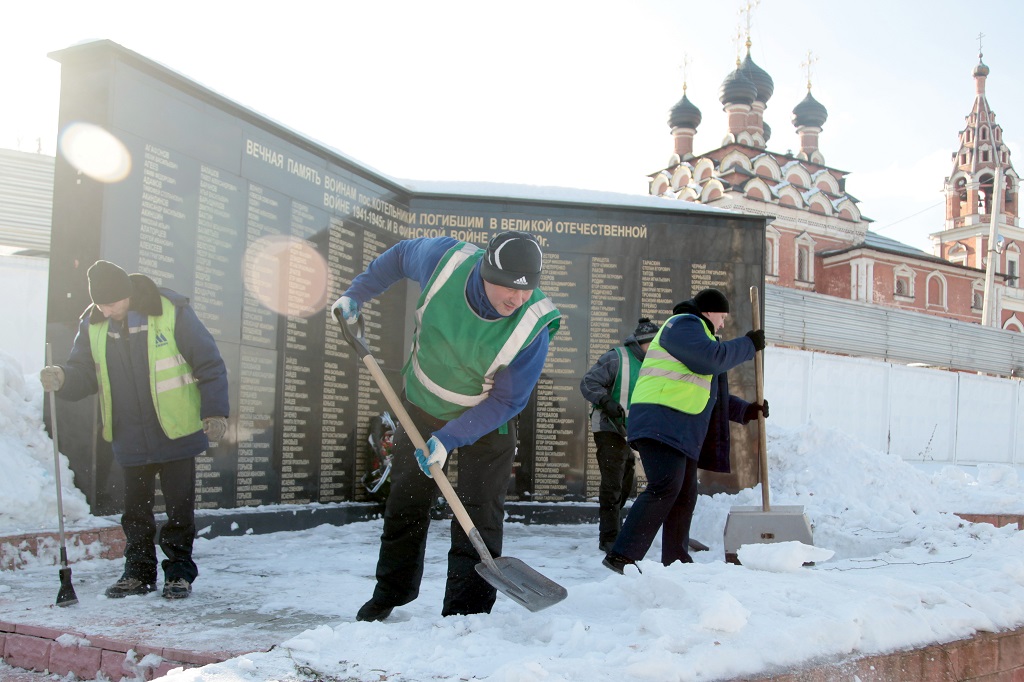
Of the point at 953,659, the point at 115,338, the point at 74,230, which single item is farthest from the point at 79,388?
the point at 953,659

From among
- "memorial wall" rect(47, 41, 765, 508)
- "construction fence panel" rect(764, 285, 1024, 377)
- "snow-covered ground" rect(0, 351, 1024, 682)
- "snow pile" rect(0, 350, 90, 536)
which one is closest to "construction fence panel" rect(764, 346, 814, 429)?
"construction fence panel" rect(764, 285, 1024, 377)

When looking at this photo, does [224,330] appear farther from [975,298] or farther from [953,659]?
[975,298]

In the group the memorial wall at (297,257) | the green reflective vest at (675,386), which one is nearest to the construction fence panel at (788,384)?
the memorial wall at (297,257)

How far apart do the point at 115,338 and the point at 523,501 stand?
4721mm

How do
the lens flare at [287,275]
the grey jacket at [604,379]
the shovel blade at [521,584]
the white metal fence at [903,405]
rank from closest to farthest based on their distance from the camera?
the shovel blade at [521,584] → the grey jacket at [604,379] → the lens flare at [287,275] → the white metal fence at [903,405]

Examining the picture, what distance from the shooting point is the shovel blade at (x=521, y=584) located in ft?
10.9

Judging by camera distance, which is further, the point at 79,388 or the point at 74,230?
the point at 74,230

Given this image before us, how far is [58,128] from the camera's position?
18.6 feet

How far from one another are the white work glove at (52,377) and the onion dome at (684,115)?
47132mm

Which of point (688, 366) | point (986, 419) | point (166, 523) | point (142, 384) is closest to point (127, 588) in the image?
point (166, 523)

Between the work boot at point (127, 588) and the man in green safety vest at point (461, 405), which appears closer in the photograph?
the man in green safety vest at point (461, 405)

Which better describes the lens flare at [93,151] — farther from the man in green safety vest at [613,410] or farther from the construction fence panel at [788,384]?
the construction fence panel at [788,384]

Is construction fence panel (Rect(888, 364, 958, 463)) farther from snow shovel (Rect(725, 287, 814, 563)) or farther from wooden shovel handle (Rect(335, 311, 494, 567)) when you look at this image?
wooden shovel handle (Rect(335, 311, 494, 567))

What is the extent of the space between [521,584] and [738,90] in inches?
1814
